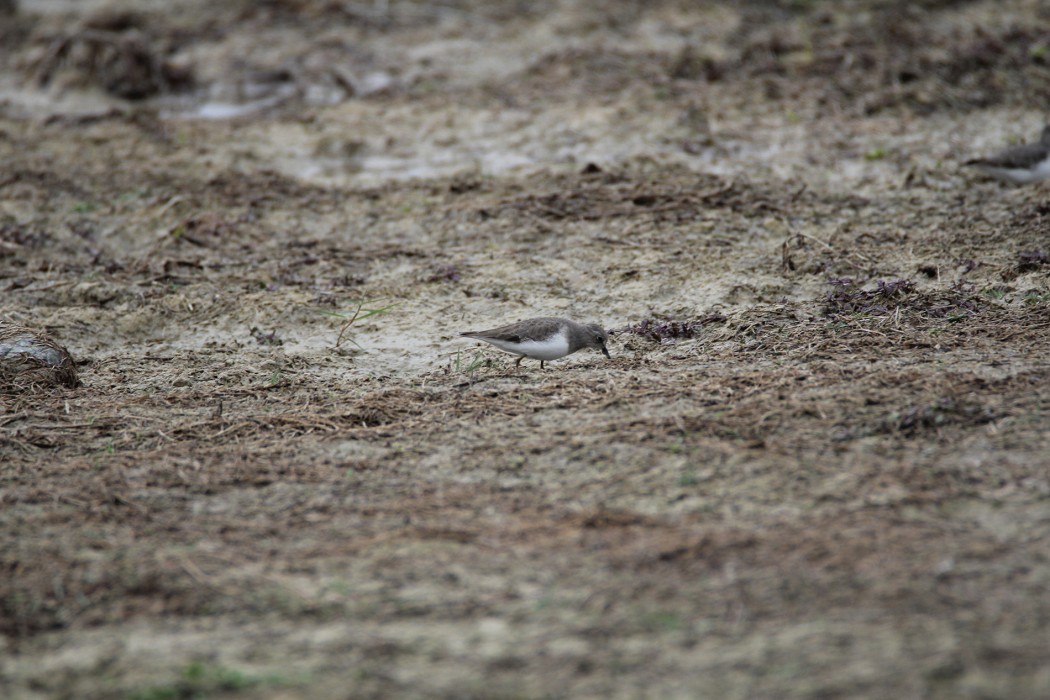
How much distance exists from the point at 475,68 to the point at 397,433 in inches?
336

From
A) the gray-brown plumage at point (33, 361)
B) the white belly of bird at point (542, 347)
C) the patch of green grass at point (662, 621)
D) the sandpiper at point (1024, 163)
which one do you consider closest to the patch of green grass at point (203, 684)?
the patch of green grass at point (662, 621)

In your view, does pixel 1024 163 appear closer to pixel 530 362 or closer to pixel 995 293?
pixel 995 293

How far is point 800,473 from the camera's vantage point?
5684mm

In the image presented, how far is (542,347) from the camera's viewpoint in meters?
7.50

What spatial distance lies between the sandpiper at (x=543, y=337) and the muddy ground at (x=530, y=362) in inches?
9.8

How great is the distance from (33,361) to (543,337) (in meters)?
3.96

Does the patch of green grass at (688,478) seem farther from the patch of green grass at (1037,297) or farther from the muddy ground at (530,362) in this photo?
the patch of green grass at (1037,297)

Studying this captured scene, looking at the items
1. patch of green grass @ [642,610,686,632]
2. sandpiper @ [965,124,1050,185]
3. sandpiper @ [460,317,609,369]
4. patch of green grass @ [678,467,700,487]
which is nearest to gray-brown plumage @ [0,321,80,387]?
sandpiper @ [460,317,609,369]

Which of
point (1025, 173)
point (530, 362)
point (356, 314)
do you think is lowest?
point (530, 362)

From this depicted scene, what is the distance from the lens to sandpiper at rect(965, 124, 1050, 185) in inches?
386

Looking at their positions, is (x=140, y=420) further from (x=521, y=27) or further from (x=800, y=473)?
(x=521, y=27)

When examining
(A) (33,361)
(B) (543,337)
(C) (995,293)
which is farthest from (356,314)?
(C) (995,293)

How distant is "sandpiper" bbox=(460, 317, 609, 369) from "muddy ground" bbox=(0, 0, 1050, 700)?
0.25 metres

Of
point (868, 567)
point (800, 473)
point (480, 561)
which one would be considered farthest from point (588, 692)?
point (800, 473)
